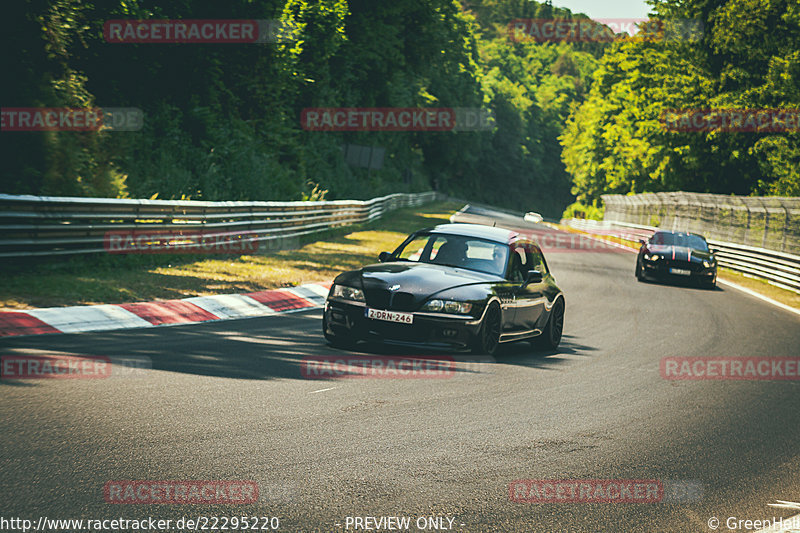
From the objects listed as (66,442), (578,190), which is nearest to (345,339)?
(66,442)

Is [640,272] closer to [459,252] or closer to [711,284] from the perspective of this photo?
[711,284]

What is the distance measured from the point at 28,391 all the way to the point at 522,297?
584 centimetres

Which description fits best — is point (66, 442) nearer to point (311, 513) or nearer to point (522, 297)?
point (311, 513)

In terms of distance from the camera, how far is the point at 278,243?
74.8 ft

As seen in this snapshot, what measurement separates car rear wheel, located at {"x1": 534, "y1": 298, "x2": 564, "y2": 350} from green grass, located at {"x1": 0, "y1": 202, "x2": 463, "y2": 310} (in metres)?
5.36

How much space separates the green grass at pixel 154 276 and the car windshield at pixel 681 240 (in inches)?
343

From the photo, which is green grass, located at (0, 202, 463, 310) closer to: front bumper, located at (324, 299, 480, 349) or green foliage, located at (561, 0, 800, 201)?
front bumper, located at (324, 299, 480, 349)

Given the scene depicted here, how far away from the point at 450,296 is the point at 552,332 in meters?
2.69

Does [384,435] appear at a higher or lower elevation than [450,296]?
lower

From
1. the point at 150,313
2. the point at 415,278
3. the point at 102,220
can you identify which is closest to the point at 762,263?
the point at 102,220

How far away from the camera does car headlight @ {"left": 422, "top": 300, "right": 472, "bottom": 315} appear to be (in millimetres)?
9086

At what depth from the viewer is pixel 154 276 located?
14430mm

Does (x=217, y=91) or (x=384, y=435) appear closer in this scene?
(x=384, y=435)

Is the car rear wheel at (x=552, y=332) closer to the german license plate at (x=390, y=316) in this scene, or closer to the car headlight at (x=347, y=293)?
the german license plate at (x=390, y=316)
